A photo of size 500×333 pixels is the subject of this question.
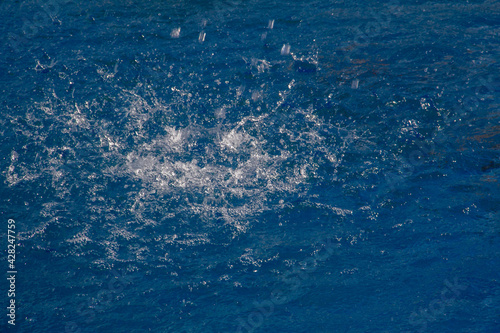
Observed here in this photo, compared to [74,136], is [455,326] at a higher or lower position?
lower

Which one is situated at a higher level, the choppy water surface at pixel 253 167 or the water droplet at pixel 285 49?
the water droplet at pixel 285 49

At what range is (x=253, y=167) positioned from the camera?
4.34 meters

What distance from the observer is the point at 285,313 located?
347cm

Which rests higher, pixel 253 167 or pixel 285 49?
pixel 285 49

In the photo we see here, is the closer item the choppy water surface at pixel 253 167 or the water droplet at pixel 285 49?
the choppy water surface at pixel 253 167

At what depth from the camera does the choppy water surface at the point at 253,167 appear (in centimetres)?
353

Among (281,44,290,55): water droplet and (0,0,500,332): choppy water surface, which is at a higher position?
(281,44,290,55): water droplet

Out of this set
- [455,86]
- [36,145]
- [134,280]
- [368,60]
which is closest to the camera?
[134,280]

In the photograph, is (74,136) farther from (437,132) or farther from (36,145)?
(437,132)

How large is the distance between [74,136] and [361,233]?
313 cm

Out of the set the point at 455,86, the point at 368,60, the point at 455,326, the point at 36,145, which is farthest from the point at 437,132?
Result: the point at 36,145

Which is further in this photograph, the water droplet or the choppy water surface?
the water droplet

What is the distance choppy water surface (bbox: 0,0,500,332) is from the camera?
11.6 ft

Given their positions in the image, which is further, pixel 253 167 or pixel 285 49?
pixel 285 49
